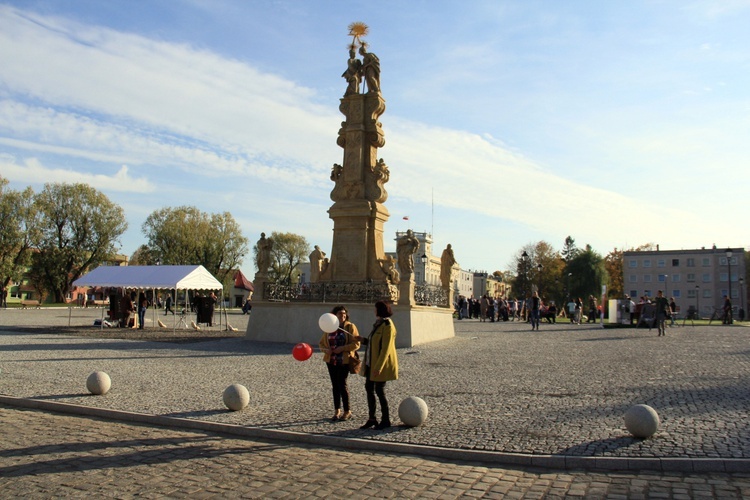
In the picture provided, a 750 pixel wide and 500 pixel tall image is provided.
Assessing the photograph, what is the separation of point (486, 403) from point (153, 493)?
18.4 ft

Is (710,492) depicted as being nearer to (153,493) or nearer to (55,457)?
(153,493)

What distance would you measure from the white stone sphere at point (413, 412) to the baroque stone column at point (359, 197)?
13.4 meters

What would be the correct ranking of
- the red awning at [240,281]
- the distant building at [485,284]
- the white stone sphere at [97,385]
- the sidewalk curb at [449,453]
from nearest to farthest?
the sidewalk curb at [449,453] → the white stone sphere at [97,385] → the red awning at [240,281] → the distant building at [485,284]

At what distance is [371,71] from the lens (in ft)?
78.0

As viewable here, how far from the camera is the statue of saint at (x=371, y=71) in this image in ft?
77.2

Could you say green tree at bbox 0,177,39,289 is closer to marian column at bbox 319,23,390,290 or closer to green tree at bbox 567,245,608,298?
marian column at bbox 319,23,390,290

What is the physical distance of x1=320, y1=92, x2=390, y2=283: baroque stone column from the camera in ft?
73.1

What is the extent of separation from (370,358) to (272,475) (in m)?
2.42

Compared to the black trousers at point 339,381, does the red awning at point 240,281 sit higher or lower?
higher

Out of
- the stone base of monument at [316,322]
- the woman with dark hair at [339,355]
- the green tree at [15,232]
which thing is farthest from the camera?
the green tree at [15,232]

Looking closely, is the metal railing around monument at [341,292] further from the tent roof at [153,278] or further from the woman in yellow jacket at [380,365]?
the woman in yellow jacket at [380,365]

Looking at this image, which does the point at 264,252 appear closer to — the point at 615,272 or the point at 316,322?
the point at 316,322

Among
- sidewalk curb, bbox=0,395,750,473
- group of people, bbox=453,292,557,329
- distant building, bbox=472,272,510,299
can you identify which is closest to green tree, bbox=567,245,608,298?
group of people, bbox=453,292,557,329

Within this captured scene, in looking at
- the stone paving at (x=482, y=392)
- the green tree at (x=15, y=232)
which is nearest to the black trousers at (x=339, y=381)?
the stone paving at (x=482, y=392)
